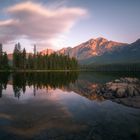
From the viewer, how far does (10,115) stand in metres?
20.9

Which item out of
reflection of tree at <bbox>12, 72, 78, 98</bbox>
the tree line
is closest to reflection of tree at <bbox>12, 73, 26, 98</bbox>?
reflection of tree at <bbox>12, 72, 78, 98</bbox>

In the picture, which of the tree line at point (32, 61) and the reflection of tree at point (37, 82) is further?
the tree line at point (32, 61)

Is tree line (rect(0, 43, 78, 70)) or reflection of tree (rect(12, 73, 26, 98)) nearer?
reflection of tree (rect(12, 73, 26, 98))

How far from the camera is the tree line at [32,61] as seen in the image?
139 meters

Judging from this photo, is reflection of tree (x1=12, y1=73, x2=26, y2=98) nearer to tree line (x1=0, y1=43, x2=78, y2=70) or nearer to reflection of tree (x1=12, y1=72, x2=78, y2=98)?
reflection of tree (x1=12, y1=72, x2=78, y2=98)

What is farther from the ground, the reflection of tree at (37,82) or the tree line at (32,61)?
the tree line at (32,61)

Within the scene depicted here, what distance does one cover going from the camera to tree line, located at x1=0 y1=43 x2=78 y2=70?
456ft

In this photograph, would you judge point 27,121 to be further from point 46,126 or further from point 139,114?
point 139,114

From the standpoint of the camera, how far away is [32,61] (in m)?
153

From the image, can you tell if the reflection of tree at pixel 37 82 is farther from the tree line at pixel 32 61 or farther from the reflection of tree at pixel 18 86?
the tree line at pixel 32 61

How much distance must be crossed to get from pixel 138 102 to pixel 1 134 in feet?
75.0

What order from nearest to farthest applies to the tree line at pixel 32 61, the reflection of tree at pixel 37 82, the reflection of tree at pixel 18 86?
1. the reflection of tree at pixel 18 86
2. the reflection of tree at pixel 37 82
3. the tree line at pixel 32 61

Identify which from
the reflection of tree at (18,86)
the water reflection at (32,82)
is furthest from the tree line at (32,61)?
the reflection of tree at (18,86)

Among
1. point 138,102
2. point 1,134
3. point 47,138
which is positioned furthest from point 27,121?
point 138,102
